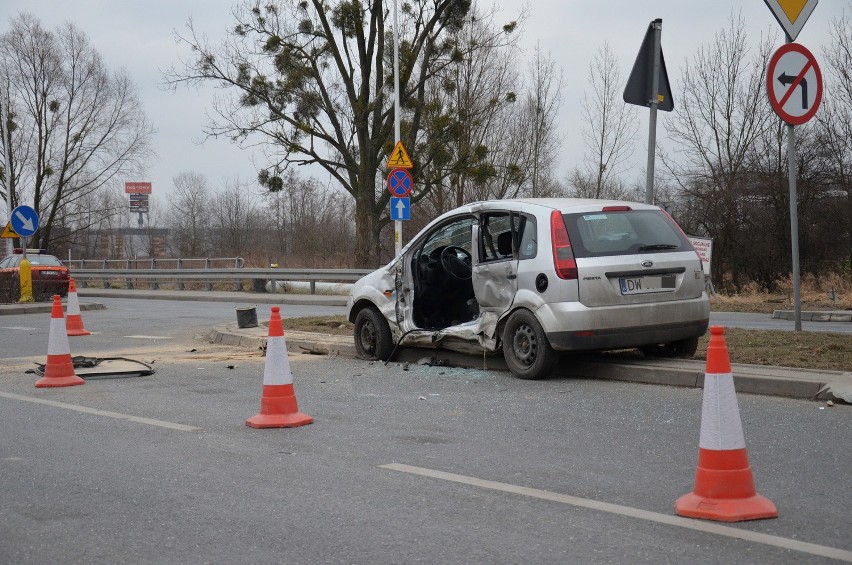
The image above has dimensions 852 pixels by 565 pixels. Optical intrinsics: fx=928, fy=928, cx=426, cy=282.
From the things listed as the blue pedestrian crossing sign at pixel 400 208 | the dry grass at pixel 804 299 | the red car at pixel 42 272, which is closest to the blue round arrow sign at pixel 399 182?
the blue pedestrian crossing sign at pixel 400 208

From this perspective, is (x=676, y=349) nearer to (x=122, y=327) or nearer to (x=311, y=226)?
(x=122, y=327)

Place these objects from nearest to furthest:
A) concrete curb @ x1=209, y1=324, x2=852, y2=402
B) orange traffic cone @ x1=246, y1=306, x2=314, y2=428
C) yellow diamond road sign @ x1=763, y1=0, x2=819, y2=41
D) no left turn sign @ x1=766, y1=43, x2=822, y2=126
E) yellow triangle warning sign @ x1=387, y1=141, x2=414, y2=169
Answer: orange traffic cone @ x1=246, y1=306, x2=314, y2=428 < concrete curb @ x1=209, y1=324, x2=852, y2=402 < no left turn sign @ x1=766, y1=43, x2=822, y2=126 < yellow diamond road sign @ x1=763, y1=0, x2=819, y2=41 < yellow triangle warning sign @ x1=387, y1=141, x2=414, y2=169

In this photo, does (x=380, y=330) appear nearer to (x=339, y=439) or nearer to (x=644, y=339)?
(x=644, y=339)

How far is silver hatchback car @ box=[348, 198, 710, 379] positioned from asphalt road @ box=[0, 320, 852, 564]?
0.50 m

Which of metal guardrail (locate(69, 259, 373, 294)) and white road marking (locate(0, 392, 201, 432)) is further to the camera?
metal guardrail (locate(69, 259, 373, 294))

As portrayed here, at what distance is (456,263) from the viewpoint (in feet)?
33.1

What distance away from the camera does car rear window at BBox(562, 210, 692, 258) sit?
27.2 feet

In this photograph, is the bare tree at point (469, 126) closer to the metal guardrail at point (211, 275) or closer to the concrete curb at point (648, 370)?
the metal guardrail at point (211, 275)

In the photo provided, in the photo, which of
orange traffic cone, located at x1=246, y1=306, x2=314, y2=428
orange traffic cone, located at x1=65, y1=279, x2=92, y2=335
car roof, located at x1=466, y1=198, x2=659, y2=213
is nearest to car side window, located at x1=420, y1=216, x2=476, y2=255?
car roof, located at x1=466, y1=198, x2=659, y2=213

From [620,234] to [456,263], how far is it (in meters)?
2.22

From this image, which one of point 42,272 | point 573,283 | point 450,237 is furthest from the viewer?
point 42,272

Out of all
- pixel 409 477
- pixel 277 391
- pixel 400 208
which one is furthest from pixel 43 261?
pixel 409 477

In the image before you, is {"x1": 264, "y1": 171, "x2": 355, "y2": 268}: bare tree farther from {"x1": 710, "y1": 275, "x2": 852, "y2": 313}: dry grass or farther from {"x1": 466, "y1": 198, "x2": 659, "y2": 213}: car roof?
{"x1": 466, "y1": 198, "x2": 659, "y2": 213}: car roof

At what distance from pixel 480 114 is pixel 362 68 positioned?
5.67 meters
